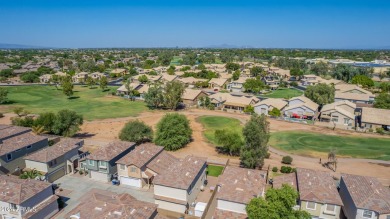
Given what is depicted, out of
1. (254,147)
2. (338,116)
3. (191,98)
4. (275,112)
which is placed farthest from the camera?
(191,98)

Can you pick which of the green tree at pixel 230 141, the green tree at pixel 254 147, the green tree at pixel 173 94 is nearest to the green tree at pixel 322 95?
the green tree at pixel 173 94

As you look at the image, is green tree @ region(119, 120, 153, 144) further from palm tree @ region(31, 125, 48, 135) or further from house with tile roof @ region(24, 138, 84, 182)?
palm tree @ region(31, 125, 48, 135)

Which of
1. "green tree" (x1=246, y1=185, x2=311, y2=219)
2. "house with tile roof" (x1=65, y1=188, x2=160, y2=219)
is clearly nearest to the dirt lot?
"green tree" (x1=246, y1=185, x2=311, y2=219)

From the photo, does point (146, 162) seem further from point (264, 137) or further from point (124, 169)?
point (264, 137)

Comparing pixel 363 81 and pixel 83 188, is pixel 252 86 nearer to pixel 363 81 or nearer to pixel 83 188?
pixel 363 81

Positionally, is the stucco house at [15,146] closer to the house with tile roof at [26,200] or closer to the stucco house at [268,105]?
the house with tile roof at [26,200]

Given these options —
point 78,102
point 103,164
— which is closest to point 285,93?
point 78,102
